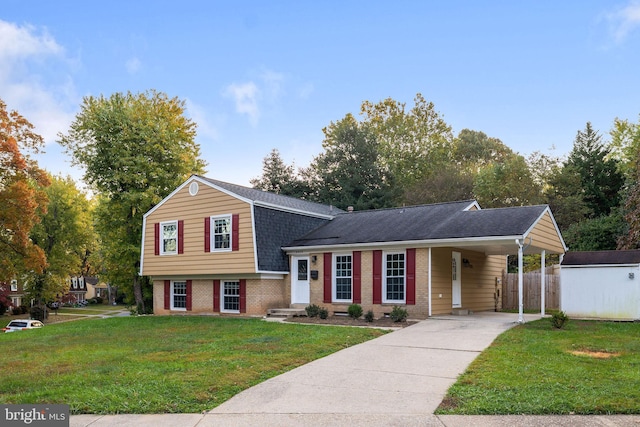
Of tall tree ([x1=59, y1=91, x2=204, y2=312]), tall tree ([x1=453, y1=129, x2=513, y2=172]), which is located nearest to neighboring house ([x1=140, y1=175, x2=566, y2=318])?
tall tree ([x1=59, y1=91, x2=204, y2=312])

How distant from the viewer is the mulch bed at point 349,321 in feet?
51.5

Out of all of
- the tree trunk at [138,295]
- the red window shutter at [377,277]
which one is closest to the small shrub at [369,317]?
the red window shutter at [377,277]

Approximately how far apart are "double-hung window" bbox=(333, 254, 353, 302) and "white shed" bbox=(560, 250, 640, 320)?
709 cm

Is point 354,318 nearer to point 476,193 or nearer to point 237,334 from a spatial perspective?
point 237,334

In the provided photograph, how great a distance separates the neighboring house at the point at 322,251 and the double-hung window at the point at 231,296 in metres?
0.04

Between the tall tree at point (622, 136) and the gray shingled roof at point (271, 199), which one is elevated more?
the tall tree at point (622, 136)

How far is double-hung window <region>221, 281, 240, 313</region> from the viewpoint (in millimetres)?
20797

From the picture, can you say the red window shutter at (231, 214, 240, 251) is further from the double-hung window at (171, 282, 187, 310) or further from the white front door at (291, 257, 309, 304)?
the double-hung window at (171, 282, 187, 310)

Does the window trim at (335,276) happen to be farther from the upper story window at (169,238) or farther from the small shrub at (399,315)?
the upper story window at (169,238)

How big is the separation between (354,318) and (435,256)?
3366 millimetres

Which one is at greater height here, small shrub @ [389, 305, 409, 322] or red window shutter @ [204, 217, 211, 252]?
red window shutter @ [204, 217, 211, 252]

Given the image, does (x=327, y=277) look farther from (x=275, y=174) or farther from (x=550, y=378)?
(x=275, y=174)

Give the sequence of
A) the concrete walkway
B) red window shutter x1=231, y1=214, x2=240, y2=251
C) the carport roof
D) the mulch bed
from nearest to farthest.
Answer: the concrete walkway
the mulch bed
the carport roof
red window shutter x1=231, y1=214, x2=240, y2=251

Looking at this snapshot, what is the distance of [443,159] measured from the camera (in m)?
47.0
